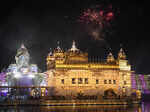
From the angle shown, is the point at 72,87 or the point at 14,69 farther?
the point at 14,69

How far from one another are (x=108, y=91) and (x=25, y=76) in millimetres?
21091

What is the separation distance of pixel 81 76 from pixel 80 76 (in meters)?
0.19

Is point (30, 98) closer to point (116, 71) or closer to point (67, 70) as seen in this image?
point (67, 70)

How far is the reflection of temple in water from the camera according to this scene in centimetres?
4503

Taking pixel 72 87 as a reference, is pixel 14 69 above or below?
above

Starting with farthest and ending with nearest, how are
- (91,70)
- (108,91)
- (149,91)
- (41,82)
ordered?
1. (149,91)
2. (41,82)
3. (91,70)
4. (108,91)

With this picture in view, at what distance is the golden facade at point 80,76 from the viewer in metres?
45.1

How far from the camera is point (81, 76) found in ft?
151

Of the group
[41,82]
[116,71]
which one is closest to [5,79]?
[41,82]

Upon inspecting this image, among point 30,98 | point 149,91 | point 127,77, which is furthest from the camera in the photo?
point 149,91

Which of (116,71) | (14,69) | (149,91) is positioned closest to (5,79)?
(14,69)

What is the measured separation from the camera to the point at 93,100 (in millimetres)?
41031

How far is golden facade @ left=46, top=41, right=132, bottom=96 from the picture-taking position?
45062 mm

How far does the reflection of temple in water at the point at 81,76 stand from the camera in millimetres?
45031
